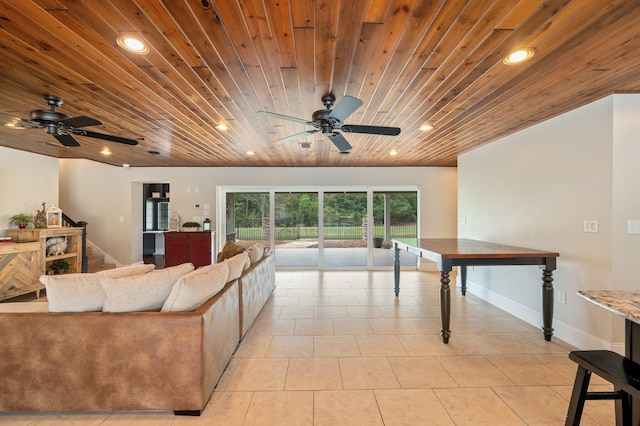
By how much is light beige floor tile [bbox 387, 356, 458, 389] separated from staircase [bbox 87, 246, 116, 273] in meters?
6.54

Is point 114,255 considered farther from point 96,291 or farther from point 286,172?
point 96,291

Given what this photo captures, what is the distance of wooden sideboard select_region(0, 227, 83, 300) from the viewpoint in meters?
4.19

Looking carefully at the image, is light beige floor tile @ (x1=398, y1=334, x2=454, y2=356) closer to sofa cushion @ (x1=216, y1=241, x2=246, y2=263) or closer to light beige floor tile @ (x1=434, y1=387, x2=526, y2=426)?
light beige floor tile @ (x1=434, y1=387, x2=526, y2=426)

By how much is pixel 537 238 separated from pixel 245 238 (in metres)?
5.52

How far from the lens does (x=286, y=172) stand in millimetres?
6473

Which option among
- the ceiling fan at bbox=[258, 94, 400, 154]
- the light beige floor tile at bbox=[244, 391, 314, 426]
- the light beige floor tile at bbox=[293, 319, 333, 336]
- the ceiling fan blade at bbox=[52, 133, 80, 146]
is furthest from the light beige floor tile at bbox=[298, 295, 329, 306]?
the ceiling fan blade at bbox=[52, 133, 80, 146]

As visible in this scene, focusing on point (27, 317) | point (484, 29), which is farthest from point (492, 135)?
point (27, 317)

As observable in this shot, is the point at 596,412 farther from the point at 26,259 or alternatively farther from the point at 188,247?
the point at 26,259

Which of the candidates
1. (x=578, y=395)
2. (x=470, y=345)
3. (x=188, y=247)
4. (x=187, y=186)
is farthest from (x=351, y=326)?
(x=187, y=186)

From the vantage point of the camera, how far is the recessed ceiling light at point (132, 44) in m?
1.71

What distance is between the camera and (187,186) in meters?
6.45

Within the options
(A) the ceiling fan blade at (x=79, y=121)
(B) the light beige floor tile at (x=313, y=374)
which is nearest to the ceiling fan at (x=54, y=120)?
(A) the ceiling fan blade at (x=79, y=121)

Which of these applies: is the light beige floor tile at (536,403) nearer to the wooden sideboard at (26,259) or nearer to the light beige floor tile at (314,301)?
the light beige floor tile at (314,301)

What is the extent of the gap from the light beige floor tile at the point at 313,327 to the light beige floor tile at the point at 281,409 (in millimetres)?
1037
